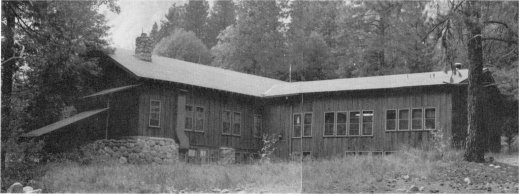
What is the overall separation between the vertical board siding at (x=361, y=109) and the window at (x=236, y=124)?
5.52 ft

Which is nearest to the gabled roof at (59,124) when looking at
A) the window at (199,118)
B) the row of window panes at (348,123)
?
the window at (199,118)

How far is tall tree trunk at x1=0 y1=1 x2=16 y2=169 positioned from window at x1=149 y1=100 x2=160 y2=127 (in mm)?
5862

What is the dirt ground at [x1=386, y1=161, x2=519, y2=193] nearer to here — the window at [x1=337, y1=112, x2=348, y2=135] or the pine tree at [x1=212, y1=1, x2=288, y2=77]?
the window at [x1=337, y1=112, x2=348, y2=135]

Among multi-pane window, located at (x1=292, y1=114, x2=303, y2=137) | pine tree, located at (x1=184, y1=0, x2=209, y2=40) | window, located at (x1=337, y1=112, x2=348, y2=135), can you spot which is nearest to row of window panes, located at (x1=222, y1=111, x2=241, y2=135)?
multi-pane window, located at (x1=292, y1=114, x2=303, y2=137)

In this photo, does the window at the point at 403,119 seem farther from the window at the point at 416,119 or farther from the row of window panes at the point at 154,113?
the row of window panes at the point at 154,113

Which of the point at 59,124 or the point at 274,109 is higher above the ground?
the point at 274,109

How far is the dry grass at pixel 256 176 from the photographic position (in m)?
17.8

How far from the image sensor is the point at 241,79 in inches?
1372

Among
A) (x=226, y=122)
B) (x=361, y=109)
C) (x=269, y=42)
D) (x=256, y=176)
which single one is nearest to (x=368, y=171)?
(x=256, y=176)

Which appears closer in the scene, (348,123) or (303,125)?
(348,123)

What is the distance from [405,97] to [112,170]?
526 inches

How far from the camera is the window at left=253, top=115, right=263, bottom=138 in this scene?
32938 millimetres

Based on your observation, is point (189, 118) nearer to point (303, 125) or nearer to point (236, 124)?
point (236, 124)

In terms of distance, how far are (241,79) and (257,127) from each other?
312 centimetres
